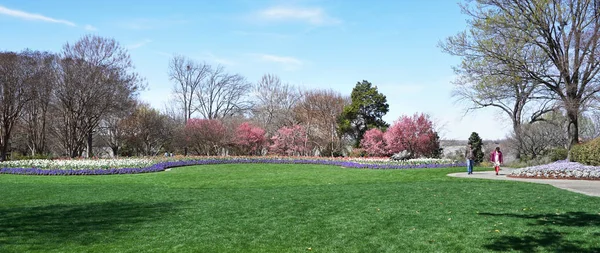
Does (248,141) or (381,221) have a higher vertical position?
(248,141)

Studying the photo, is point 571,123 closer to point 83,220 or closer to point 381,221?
point 381,221

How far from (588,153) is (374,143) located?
16797 mm

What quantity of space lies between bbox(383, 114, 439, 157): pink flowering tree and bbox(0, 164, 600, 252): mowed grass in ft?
60.8

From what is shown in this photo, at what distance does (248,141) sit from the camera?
37.3m

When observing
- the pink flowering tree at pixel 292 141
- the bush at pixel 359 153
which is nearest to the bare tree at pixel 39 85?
the pink flowering tree at pixel 292 141

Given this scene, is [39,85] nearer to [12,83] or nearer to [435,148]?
[12,83]

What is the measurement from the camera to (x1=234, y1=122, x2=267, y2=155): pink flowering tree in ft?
121

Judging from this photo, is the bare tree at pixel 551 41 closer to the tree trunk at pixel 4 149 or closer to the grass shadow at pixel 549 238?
the grass shadow at pixel 549 238

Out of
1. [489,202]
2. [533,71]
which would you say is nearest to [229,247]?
[489,202]

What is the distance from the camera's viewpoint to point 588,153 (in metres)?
17.0

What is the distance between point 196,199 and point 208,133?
87.0ft


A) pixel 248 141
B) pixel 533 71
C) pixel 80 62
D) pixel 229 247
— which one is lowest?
pixel 229 247

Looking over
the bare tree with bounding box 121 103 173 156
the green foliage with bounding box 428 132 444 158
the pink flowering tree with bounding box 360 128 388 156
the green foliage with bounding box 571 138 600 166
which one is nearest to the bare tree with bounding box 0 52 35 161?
the bare tree with bounding box 121 103 173 156

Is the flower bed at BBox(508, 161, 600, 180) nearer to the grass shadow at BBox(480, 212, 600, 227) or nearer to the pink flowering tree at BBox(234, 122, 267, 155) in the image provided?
the grass shadow at BBox(480, 212, 600, 227)
